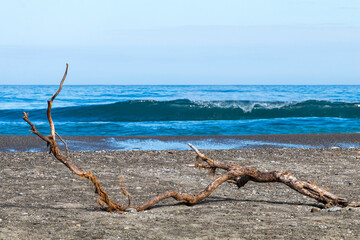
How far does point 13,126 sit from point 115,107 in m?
9.93

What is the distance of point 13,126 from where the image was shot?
19359 mm

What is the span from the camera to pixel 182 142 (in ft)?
43.0

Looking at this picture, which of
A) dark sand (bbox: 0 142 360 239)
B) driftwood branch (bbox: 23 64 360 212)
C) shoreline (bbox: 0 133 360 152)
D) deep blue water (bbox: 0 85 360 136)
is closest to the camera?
dark sand (bbox: 0 142 360 239)

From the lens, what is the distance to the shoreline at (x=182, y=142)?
12031mm

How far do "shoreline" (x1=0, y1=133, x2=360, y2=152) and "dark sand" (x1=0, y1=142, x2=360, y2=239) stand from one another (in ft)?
6.98

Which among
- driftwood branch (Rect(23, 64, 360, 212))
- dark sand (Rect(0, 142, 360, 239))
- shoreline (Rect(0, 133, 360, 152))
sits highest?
driftwood branch (Rect(23, 64, 360, 212))

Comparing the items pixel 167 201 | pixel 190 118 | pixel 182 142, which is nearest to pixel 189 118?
pixel 190 118

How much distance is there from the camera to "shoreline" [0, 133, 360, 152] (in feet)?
39.5

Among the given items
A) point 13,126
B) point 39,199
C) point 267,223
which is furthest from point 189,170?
point 13,126

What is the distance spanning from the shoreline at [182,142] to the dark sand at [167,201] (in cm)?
213

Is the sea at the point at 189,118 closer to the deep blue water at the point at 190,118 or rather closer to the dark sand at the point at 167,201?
the deep blue water at the point at 190,118

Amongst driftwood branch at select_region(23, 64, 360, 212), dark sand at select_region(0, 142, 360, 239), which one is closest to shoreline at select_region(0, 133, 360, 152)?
dark sand at select_region(0, 142, 360, 239)

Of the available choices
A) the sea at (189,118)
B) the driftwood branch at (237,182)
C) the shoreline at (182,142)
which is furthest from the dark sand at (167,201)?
the sea at (189,118)

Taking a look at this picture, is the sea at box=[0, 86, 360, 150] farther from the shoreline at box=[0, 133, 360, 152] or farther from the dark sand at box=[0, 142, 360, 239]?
the dark sand at box=[0, 142, 360, 239]
